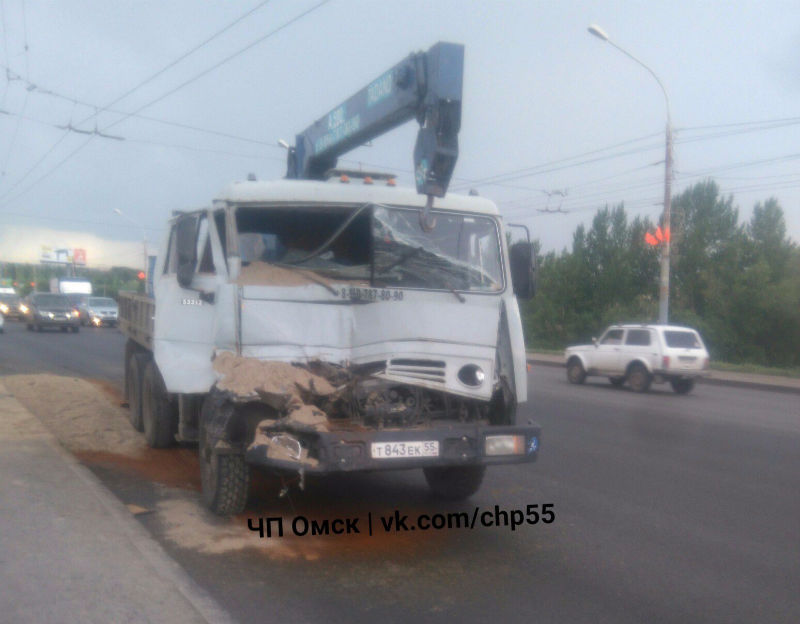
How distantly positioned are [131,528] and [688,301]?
2265 inches

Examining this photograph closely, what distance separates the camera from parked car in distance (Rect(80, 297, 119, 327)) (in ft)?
150

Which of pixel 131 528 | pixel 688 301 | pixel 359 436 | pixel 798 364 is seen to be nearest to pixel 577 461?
pixel 359 436

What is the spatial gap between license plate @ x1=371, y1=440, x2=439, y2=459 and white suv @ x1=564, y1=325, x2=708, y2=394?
1602 centimetres

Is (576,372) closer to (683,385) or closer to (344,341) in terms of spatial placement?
(683,385)

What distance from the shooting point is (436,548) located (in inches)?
249

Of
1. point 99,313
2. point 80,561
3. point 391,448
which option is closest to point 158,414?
point 80,561

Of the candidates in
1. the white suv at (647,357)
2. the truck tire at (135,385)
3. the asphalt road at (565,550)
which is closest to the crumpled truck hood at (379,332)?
the asphalt road at (565,550)

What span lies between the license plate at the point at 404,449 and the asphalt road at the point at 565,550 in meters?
0.72

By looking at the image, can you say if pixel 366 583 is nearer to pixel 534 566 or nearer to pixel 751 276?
pixel 534 566

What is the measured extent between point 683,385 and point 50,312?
26400 mm

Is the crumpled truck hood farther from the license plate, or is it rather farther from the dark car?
the dark car

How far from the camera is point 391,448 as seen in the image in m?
6.00

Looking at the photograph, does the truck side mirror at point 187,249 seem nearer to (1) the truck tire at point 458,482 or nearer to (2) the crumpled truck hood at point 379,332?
(2) the crumpled truck hood at point 379,332

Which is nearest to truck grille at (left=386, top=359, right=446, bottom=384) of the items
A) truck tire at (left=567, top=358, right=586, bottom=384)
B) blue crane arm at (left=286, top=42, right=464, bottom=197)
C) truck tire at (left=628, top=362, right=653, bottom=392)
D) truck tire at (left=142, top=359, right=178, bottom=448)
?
blue crane arm at (left=286, top=42, right=464, bottom=197)
